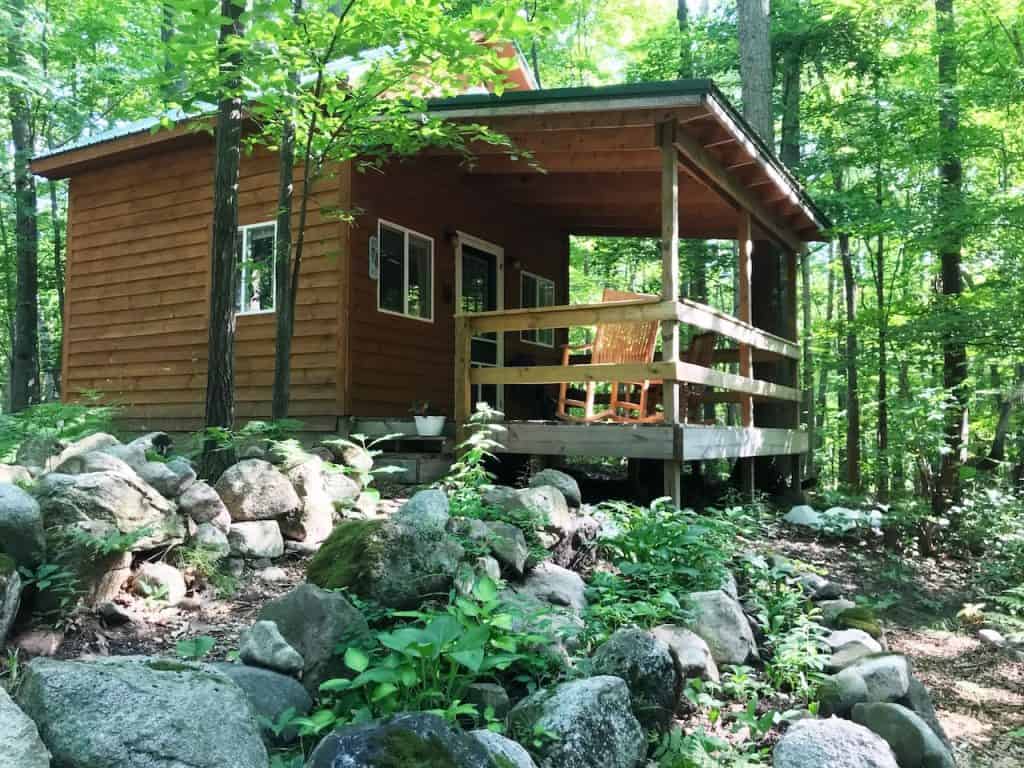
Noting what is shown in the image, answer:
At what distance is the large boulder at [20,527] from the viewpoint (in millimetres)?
2951

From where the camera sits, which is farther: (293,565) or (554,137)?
(554,137)

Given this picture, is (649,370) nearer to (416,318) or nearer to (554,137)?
A: (554,137)

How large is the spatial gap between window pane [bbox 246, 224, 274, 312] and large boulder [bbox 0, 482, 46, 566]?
5.47 meters

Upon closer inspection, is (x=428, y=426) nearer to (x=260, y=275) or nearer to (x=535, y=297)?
(x=260, y=275)

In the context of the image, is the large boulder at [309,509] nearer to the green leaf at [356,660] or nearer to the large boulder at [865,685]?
the green leaf at [356,660]

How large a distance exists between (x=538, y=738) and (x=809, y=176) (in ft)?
41.0

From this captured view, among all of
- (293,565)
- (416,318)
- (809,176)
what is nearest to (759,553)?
(293,565)

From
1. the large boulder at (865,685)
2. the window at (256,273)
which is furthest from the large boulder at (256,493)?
the window at (256,273)

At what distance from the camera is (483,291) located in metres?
10.1

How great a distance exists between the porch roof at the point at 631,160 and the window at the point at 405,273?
100 centimetres

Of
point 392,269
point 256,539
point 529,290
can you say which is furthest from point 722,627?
point 529,290

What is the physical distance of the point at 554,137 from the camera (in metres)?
6.86

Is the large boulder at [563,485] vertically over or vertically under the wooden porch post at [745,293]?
under

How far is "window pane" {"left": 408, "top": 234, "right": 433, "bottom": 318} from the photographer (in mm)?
8703
